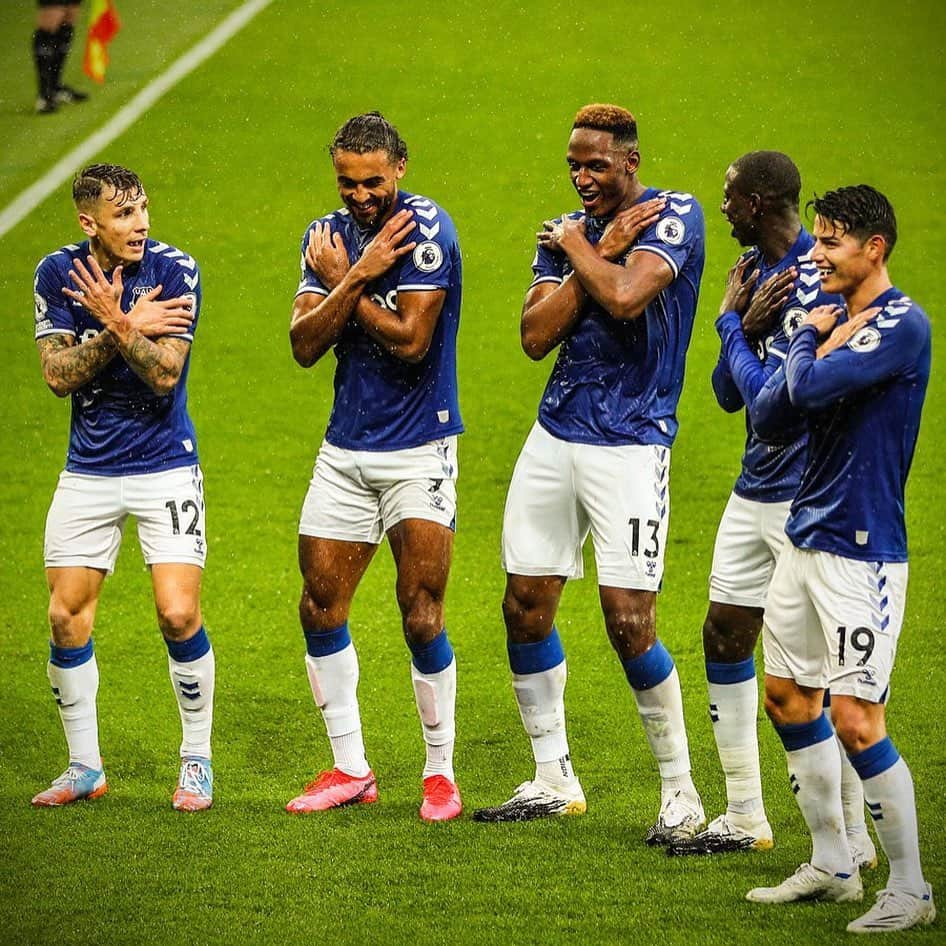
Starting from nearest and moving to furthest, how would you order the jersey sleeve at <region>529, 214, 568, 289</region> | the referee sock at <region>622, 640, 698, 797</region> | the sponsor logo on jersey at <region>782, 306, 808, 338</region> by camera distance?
the sponsor logo on jersey at <region>782, 306, 808, 338</region>
the referee sock at <region>622, 640, 698, 797</region>
the jersey sleeve at <region>529, 214, 568, 289</region>

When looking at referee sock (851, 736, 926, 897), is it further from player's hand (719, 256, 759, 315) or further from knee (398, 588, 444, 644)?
knee (398, 588, 444, 644)

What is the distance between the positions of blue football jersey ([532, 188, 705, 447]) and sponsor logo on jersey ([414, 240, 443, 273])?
53 centimetres

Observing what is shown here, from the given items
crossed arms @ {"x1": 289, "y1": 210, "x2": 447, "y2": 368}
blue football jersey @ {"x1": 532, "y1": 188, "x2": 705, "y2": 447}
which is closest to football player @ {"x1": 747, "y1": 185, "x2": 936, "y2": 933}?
blue football jersey @ {"x1": 532, "y1": 188, "x2": 705, "y2": 447}

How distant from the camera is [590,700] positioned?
744cm

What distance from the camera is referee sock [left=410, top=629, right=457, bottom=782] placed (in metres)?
5.91

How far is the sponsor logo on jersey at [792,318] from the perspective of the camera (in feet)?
16.9

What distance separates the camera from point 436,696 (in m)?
5.93

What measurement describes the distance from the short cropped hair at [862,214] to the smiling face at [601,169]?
39.0 inches

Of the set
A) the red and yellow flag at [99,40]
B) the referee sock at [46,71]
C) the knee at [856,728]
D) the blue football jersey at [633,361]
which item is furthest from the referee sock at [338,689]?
the red and yellow flag at [99,40]

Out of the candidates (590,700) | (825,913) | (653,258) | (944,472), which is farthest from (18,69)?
(825,913)

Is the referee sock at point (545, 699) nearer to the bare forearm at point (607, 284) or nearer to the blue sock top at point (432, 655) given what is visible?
the blue sock top at point (432, 655)

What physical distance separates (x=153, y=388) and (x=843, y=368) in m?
2.48

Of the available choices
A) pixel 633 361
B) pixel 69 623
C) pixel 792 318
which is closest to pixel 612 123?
pixel 633 361

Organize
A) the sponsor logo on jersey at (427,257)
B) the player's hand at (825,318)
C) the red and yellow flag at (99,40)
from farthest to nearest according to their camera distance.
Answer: the red and yellow flag at (99,40)
the sponsor logo on jersey at (427,257)
the player's hand at (825,318)
